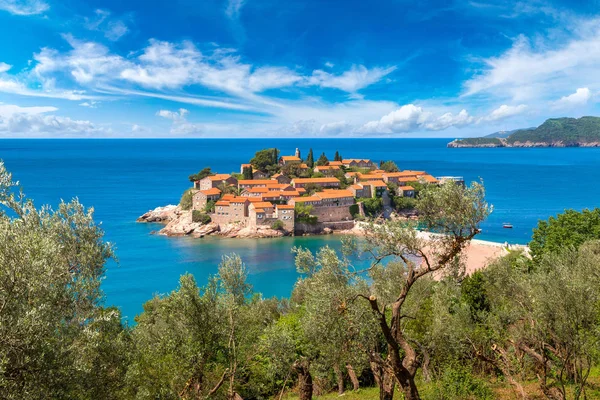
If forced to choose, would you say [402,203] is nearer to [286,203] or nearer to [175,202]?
[286,203]

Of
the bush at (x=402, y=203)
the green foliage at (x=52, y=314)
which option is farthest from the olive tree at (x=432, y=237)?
the bush at (x=402, y=203)

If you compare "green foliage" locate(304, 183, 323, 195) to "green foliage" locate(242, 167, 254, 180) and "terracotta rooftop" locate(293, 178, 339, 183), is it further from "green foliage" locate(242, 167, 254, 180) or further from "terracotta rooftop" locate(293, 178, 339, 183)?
"green foliage" locate(242, 167, 254, 180)

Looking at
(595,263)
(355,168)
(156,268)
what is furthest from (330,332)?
(355,168)

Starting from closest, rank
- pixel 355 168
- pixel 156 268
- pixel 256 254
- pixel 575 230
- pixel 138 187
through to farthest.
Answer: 1. pixel 575 230
2. pixel 156 268
3. pixel 256 254
4. pixel 355 168
5. pixel 138 187

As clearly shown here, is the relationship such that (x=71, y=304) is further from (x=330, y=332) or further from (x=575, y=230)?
(x=575, y=230)

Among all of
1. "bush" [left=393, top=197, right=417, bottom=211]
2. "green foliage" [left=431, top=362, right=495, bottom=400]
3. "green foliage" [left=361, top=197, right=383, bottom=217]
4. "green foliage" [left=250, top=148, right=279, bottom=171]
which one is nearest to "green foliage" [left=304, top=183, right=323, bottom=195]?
"green foliage" [left=361, top=197, right=383, bottom=217]
